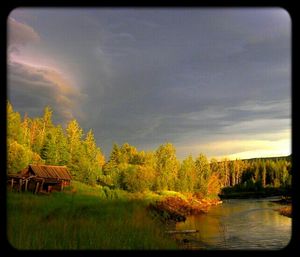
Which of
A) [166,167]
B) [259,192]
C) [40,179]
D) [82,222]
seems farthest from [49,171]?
[259,192]

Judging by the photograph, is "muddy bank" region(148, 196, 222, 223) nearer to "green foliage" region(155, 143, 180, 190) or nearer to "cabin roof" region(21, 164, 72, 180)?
"green foliage" region(155, 143, 180, 190)

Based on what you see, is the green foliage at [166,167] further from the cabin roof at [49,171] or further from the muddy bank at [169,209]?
the cabin roof at [49,171]

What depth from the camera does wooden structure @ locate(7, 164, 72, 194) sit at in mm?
2758

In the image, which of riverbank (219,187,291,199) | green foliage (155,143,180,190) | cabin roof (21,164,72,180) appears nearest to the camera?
cabin roof (21,164,72,180)

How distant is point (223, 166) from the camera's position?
4.07 m

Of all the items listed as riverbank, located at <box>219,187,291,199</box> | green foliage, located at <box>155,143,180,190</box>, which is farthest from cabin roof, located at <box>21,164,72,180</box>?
riverbank, located at <box>219,187,291,199</box>

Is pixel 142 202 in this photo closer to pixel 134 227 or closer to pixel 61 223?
pixel 134 227

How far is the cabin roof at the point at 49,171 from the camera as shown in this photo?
3.05 meters

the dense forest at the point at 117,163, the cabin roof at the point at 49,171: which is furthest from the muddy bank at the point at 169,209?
the cabin roof at the point at 49,171

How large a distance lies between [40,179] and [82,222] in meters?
0.55

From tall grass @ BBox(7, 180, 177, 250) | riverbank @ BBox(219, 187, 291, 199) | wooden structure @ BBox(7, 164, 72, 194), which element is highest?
wooden structure @ BBox(7, 164, 72, 194)

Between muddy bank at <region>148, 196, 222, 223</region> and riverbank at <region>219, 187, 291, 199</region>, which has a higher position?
riverbank at <region>219, 187, 291, 199</region>
